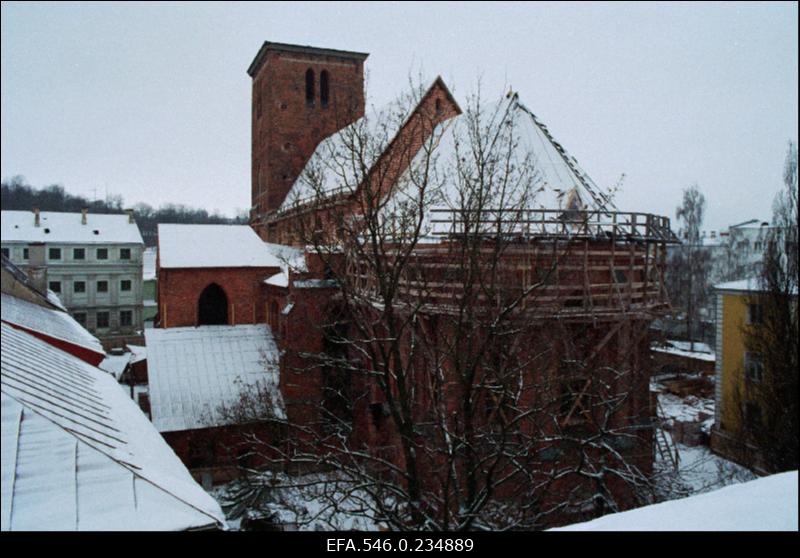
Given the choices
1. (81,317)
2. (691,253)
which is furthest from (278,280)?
(691,253)

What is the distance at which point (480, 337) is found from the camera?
10031 mm

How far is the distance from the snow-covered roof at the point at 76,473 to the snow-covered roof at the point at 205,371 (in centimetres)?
1096

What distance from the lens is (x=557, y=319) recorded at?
10.7m

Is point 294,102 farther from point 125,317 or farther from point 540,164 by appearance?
point 540,164

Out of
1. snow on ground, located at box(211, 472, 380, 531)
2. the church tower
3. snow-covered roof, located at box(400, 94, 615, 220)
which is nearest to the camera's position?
snow on ground, located at box(211, 472, 380, 531)

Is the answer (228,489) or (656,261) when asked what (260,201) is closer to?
(228,489)

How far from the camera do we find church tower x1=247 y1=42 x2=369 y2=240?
28.8 meters

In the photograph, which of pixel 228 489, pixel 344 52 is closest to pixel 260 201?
pixel 344 52

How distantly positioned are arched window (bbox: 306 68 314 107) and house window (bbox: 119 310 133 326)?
14.2 m

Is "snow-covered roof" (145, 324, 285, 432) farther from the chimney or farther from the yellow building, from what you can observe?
the yellow building

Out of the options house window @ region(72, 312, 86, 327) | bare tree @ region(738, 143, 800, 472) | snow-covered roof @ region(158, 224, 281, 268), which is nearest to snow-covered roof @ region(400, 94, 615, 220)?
bare tree @ region(738, 143, 800, 472)

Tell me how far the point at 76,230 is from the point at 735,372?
22.7 m

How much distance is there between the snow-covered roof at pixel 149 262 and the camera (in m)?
26.4

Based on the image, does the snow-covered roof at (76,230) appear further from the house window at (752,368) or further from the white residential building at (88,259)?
the house window at (752,368)
